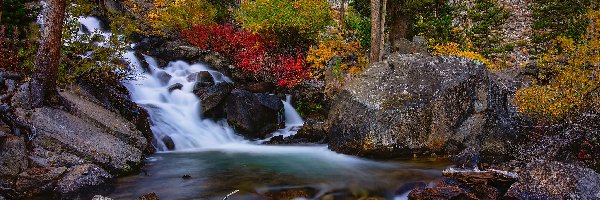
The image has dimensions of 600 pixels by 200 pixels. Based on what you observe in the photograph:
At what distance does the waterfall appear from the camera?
14703 mm

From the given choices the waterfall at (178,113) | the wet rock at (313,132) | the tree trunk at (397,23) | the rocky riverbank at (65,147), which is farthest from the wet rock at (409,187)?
the tree trunk at (397,23)

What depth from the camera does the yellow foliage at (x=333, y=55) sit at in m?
21.0

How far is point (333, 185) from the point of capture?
973 cm

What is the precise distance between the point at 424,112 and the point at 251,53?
464 inches

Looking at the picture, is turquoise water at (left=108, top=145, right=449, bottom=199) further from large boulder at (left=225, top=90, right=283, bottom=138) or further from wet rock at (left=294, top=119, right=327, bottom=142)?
large boulder at (left=225, top=90, right=283, bottom=138)

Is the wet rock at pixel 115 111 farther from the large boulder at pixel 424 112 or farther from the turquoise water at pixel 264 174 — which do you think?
the large boulder at pixel 424 112

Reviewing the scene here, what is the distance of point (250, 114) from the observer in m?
16.2

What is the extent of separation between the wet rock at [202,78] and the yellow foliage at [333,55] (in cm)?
478

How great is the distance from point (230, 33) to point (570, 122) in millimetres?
18143

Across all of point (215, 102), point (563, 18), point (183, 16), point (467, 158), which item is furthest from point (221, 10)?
point (563, 18)

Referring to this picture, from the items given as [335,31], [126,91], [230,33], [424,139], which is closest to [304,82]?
[335,31]

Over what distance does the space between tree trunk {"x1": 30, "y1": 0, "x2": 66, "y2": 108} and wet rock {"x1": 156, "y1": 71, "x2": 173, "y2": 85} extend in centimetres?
908

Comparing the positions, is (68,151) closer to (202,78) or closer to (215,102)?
(215,102)

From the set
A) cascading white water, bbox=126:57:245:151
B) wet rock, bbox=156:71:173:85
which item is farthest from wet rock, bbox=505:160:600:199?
wet rock, bbox=156:71:173:85
